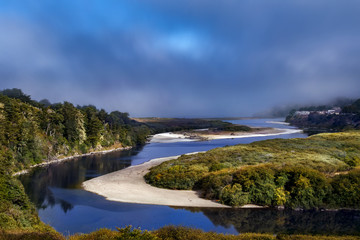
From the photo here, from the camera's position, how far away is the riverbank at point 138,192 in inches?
1198

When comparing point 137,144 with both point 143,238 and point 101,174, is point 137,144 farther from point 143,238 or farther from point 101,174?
point 143,238

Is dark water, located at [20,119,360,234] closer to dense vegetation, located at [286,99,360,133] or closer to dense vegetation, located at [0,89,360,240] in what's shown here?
dense vegetation, located at [0,89,360,240]

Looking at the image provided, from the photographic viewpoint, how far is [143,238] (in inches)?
539

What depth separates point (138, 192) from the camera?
1347 inches

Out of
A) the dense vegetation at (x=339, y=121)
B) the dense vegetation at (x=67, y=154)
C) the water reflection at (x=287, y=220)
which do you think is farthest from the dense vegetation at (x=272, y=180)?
the dense vegetation at (x=339, y=121)

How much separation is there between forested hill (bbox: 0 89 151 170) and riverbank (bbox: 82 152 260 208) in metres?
17.6

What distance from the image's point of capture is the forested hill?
4725cm

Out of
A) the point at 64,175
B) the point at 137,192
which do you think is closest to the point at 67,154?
the point at 64,175

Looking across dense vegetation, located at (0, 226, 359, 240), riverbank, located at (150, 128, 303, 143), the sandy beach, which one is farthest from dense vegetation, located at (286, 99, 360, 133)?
dense vegetation, located at (0, 226, 359, 240)

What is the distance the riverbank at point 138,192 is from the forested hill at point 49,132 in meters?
17.6

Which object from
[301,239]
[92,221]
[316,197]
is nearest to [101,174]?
[92,221]

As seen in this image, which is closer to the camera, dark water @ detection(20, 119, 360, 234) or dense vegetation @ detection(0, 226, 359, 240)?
dense vegetation @ detection(0, 226, 359, 240)

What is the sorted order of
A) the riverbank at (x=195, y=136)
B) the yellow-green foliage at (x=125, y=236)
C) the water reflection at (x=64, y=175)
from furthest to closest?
the riverbank at (x=195, y=136) → the water reflection at (x=64, y=175) → the yellow-green foliage at (x=125, y=236)

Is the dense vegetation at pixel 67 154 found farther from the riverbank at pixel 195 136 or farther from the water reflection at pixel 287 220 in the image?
the riverbank at pixel 195 136
